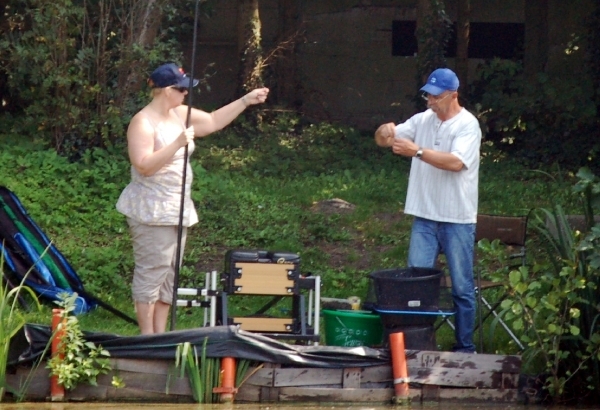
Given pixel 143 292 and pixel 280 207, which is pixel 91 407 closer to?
pixel 143 292

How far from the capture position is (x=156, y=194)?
6117mm

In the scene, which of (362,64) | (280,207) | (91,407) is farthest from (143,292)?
(362,64)

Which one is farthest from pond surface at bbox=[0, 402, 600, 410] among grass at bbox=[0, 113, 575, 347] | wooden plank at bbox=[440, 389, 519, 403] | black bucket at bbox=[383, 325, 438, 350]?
grass at bbox=[0, 113, 575, 347]

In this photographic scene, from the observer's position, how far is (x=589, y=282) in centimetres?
591

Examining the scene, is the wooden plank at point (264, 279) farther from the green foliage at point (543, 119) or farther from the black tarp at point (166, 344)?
the green foliage at point (543, 119)

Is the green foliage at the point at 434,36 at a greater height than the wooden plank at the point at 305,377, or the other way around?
the green foliage at the point at 434,36

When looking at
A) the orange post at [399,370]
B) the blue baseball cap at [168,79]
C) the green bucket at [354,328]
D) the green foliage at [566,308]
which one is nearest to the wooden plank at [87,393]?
the green bucket at [354,328]

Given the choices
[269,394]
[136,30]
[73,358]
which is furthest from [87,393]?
[136,30]

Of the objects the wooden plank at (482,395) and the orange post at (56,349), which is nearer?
the orange post at (56,349)

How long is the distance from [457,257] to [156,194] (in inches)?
70.2

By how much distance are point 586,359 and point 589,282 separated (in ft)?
1.38

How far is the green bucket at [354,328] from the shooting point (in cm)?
626

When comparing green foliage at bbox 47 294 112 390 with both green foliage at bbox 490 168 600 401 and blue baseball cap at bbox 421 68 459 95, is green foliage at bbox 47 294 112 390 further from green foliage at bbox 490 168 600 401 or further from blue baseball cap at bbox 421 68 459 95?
blue baseball cap at bbox 421 68 459 95

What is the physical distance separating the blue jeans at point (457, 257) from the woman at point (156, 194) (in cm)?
128
